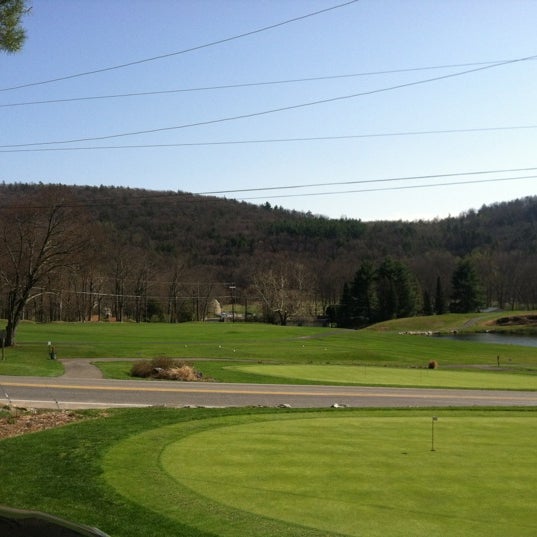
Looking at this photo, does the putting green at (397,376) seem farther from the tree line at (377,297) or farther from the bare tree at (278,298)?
the tree line at (377,297)

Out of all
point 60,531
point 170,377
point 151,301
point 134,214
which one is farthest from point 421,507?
point 134,214

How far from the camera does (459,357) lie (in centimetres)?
5344

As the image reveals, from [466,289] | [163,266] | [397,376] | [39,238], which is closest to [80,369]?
[39,238]

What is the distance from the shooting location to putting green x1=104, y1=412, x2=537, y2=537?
287 inches

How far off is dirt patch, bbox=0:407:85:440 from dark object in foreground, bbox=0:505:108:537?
442 inches

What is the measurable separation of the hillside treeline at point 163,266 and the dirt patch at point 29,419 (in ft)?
81.6

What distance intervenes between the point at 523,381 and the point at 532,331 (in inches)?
3070

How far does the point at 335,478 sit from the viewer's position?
915 centimetres

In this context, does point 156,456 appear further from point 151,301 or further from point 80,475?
point 151,301

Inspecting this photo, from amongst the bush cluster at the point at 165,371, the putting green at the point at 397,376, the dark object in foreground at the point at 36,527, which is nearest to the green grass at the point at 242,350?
the bush cluster at the point at 165,371

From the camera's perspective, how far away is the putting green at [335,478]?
7.30m

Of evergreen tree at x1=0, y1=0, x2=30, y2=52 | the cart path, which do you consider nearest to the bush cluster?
the cart path

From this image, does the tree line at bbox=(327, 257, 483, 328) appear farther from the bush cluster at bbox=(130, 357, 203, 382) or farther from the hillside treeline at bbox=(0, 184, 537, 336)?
the bush cluster at bbox=(130, 357, 203, 382)

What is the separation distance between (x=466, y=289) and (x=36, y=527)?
135292 millimetres
